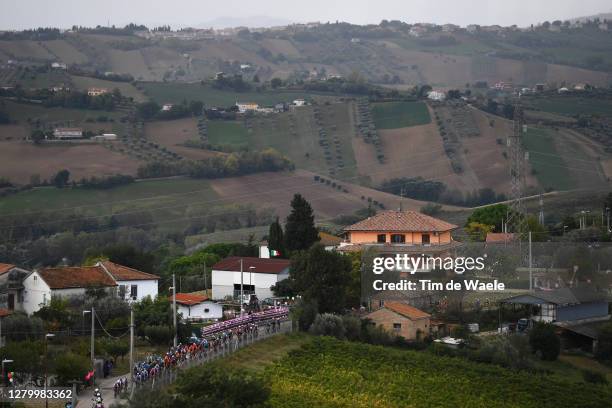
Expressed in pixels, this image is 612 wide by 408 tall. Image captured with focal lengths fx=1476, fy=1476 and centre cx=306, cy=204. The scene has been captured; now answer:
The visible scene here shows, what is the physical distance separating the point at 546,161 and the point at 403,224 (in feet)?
291

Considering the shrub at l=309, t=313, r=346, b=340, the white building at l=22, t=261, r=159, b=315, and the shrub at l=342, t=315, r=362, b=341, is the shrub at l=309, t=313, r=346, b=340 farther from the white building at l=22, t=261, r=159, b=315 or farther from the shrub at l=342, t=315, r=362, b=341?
the white building at l=22, t=261, r=159, b=315

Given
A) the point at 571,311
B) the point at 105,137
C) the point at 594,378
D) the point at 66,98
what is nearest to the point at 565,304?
the point at 571,311

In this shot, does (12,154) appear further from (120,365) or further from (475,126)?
(120,365)

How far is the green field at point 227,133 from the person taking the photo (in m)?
174

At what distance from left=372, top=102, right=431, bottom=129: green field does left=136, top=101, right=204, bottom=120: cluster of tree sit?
74.6ft

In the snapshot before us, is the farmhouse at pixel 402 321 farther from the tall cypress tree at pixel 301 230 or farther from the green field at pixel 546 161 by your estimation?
the green field at pixel 546 161

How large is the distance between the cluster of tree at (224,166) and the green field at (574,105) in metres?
40.2

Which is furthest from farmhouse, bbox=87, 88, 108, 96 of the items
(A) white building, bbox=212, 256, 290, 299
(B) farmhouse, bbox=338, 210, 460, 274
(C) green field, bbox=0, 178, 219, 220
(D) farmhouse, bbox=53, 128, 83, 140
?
(A) white building, bbox=212, 256, 290, 299

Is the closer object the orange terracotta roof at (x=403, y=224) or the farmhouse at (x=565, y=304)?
the farmhouse at (x=565, y=304)

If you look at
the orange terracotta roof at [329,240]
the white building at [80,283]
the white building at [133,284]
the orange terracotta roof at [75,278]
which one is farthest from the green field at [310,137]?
the orange terracotta roof at [75,278]

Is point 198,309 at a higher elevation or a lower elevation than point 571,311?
higher

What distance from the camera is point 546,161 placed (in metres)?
149

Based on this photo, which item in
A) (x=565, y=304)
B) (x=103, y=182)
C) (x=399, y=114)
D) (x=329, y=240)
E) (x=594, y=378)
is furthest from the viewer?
(x=399, y=114)

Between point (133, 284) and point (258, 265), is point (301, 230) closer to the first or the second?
point (258, 265)
